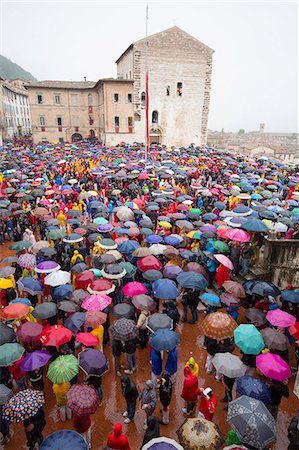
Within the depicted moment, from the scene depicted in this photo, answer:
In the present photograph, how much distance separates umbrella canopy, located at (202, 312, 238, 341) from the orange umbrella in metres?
3.97

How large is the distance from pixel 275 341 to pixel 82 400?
3.87 meters

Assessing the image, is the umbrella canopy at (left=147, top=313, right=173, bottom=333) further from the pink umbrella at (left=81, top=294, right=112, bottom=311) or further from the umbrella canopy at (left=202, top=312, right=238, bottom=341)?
the pink umbrella at (left=81, top=294, right=112, bottom=311)

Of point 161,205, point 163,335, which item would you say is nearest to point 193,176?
point 161,205

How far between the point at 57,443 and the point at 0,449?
92.2 inches

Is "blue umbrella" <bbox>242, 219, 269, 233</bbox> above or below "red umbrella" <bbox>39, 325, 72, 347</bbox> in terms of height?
above

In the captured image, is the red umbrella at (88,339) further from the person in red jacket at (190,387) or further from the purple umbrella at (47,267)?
the purple umbrella at (47,267)

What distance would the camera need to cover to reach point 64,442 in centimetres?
407

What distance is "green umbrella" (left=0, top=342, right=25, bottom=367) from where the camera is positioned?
5641 mm

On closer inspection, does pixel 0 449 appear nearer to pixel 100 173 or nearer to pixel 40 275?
pixel 40 275

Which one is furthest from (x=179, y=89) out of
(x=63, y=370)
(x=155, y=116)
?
(x=63, y=370)

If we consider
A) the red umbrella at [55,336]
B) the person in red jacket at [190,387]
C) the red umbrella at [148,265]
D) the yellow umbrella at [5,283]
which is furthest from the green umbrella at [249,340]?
the yellow umbrella at [5,283]

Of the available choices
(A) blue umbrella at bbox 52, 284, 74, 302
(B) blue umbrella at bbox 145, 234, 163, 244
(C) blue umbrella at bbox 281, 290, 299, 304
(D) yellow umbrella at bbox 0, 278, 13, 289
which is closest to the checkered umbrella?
(A) blue umbrella at bbox 52, 284, 74, 302

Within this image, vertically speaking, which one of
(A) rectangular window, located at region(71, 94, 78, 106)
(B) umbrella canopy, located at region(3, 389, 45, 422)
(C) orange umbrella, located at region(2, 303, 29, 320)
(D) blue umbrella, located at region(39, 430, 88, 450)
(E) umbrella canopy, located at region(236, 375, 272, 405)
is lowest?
(E) umbrella canopy, located at region(236, 375, 272, 405)

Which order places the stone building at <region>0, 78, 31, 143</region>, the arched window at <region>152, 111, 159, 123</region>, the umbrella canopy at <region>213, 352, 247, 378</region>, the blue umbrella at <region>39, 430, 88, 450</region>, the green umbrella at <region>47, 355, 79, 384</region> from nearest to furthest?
the blue umbrella at <region>39, 430, 88, 450</region> → the green umbrella at <region>47, 355, 79, 384</region> → the umbrella canopy at <region>213, 352, 247, 378</region> → the arched window at <region>152, 111, 159, 123</region> → the stone building at <region>0, 78, 31, 143</region>
